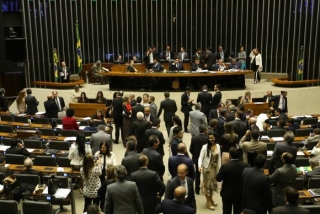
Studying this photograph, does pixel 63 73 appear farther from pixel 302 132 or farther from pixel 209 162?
pixel 209 162

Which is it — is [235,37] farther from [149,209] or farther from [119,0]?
[149,209]

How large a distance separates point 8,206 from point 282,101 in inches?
343

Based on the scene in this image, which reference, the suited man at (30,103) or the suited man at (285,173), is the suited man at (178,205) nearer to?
the suited man at (285,173)

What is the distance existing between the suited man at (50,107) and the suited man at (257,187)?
7247mm

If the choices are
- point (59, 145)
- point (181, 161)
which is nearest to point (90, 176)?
point (181, 161)

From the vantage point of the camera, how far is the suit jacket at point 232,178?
5.66m

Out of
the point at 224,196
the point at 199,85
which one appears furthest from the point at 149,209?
the point at 199,85

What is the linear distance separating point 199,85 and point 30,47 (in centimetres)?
792

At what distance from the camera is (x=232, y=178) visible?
5707mm

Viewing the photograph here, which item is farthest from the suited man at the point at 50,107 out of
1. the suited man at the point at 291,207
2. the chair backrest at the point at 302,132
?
the suited man at the point at 291,207

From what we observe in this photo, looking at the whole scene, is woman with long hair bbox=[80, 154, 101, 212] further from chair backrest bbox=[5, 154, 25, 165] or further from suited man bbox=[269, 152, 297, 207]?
suited man bbox=[269, 152, 297, 207]

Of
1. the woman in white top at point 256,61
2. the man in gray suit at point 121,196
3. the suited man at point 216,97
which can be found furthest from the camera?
the woman in white top at point 256,61

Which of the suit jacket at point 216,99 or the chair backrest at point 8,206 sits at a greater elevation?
the suit jacket at point 216,99

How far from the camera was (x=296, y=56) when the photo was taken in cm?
1800
